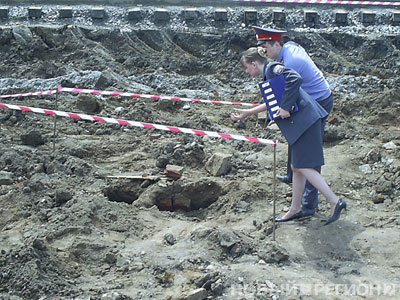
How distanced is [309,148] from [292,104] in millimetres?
451

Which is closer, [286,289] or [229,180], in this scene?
[286,289]

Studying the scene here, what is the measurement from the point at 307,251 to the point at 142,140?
11.8 ft

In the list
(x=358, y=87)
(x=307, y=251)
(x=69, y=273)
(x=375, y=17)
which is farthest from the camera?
(x=375, y=17)

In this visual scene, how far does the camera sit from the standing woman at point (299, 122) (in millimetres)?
6402

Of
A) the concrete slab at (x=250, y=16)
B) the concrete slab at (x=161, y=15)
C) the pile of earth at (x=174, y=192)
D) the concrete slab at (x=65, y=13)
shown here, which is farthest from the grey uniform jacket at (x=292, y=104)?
the concrete slab at (x=65, y=13)

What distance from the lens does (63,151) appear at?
8977 mm

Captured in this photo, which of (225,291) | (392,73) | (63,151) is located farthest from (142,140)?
(392,73)

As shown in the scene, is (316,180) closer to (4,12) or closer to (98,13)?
(98,13)

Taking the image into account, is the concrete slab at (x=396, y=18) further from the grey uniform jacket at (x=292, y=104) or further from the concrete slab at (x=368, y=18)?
the grey uniform jacket at (x=292, y=104)

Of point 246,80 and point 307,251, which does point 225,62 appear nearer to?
point 246,80

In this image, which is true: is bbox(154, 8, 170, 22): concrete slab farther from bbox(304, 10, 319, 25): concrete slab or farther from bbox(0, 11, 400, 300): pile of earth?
bbox(304, 10, 319, 25): concrete slab

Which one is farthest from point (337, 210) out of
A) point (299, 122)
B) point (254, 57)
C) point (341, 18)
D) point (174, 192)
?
point (341, 18)

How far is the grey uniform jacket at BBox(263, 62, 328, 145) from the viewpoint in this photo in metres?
6.38

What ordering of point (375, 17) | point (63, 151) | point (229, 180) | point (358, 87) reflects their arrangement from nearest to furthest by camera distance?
point (229, 180) → point (63, 151) → point (358, 87) → point (375, 17)
